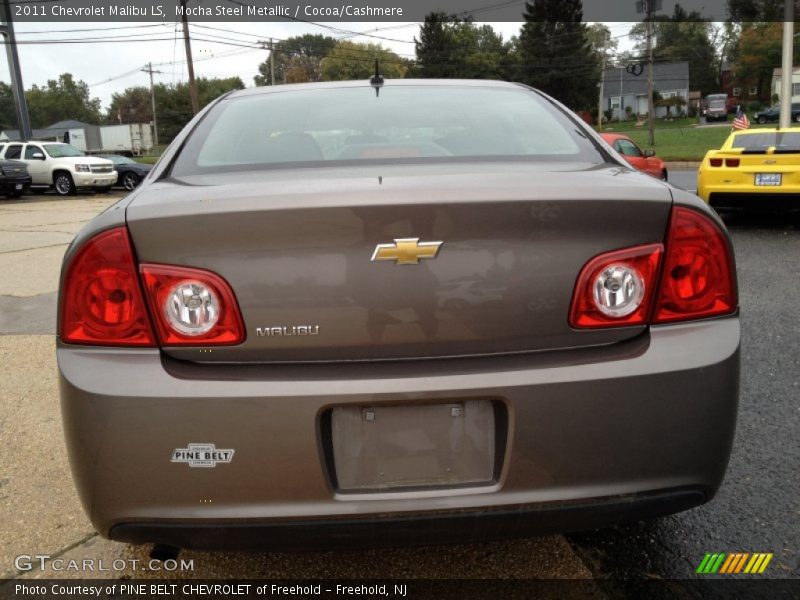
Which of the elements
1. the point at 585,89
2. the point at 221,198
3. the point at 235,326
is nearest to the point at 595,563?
the point at 235,326

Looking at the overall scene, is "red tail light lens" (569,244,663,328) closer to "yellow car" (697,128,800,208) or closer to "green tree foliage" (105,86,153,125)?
"yellow car" (697,128,800,208)

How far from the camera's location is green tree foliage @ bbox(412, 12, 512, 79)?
73250mm

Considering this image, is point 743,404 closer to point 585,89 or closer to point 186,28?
point 186,28

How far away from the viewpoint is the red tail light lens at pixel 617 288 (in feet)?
5.38

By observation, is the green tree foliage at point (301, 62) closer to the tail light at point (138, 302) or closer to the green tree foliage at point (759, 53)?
the green tree foliage at point (759, 53)

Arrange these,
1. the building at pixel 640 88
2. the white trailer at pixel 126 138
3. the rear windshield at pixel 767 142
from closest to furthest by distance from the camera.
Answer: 1. the rear windshield at pixel 767 142
2. the white trailer at pixel 126 138
3. the building at pixel 640 88

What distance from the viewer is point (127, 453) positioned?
160 centimetres

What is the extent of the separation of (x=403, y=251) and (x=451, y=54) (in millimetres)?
77110

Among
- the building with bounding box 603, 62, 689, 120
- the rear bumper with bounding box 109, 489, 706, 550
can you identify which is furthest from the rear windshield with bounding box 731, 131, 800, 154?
the building with bounding box 603, 62, 689, 120

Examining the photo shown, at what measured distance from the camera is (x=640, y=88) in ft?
299

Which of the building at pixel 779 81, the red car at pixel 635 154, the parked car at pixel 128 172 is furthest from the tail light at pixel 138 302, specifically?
the building at pixel 779 81

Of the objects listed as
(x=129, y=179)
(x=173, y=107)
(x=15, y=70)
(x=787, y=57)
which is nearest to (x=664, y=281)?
(x=787, y=57)

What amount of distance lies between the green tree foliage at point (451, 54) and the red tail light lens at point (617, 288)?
7301 cm

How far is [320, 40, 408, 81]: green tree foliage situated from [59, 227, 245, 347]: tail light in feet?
277
